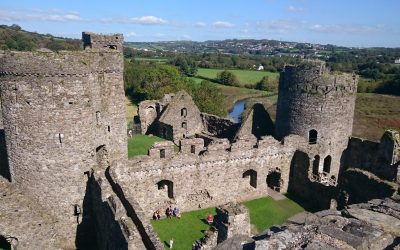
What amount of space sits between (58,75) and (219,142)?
8958 millimetres

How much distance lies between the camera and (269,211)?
1966cm

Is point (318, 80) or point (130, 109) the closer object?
point (318, 80)

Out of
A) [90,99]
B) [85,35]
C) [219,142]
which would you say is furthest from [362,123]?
[90,99]

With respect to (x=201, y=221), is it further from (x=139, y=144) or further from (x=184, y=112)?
(x=184, y=112)

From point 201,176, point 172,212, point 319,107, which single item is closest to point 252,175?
point 201,176

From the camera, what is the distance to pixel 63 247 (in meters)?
15.0

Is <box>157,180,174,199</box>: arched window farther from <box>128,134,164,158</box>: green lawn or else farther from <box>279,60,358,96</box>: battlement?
<box>279,60,358,96</box>: battlement

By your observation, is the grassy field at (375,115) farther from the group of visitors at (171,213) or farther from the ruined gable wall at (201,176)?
the group of visitors at (171,213)

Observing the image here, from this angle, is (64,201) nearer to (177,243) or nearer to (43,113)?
(43,113)

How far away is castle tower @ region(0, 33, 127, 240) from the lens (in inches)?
518

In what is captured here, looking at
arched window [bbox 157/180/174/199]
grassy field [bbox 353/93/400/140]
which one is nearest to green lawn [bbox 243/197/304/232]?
arched window [bbox 157/180/174/199]

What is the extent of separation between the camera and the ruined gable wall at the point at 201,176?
17578mm

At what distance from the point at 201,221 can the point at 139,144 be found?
11473 mm

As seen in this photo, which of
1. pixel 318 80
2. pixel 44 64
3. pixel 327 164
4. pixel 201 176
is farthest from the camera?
pixel 327 164
